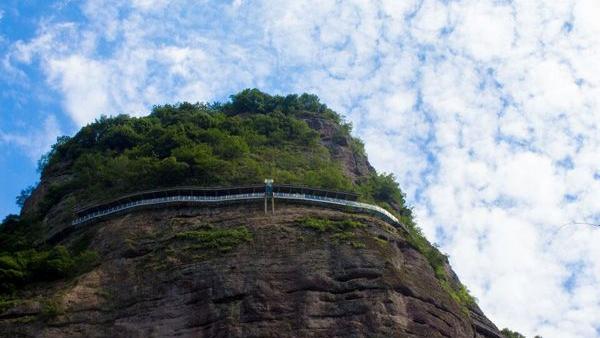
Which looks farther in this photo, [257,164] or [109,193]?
[257,164]

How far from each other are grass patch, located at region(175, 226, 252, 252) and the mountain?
0.25 feet

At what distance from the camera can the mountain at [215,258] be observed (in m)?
34.3

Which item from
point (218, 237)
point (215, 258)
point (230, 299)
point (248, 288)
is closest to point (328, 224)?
point (218, 237)

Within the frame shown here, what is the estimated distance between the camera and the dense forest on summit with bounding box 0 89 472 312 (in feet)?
149

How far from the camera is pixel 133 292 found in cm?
3659

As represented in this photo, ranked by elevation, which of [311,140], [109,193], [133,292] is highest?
[311,140]

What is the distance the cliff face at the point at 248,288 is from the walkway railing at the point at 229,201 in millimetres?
2255

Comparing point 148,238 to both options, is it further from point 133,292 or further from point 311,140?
point 311,140

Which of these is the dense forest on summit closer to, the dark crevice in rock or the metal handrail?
the metal handrail

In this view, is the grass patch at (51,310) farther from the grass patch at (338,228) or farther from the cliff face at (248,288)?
the grass patch at (338,228)

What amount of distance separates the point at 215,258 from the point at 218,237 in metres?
2.15

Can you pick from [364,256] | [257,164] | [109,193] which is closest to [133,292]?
[364,256]

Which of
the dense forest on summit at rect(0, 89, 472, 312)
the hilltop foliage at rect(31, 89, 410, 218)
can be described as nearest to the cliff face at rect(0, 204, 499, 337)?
the dense forest on summit at rect(0, 89, 472, 312)

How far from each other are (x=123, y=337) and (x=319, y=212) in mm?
13654
